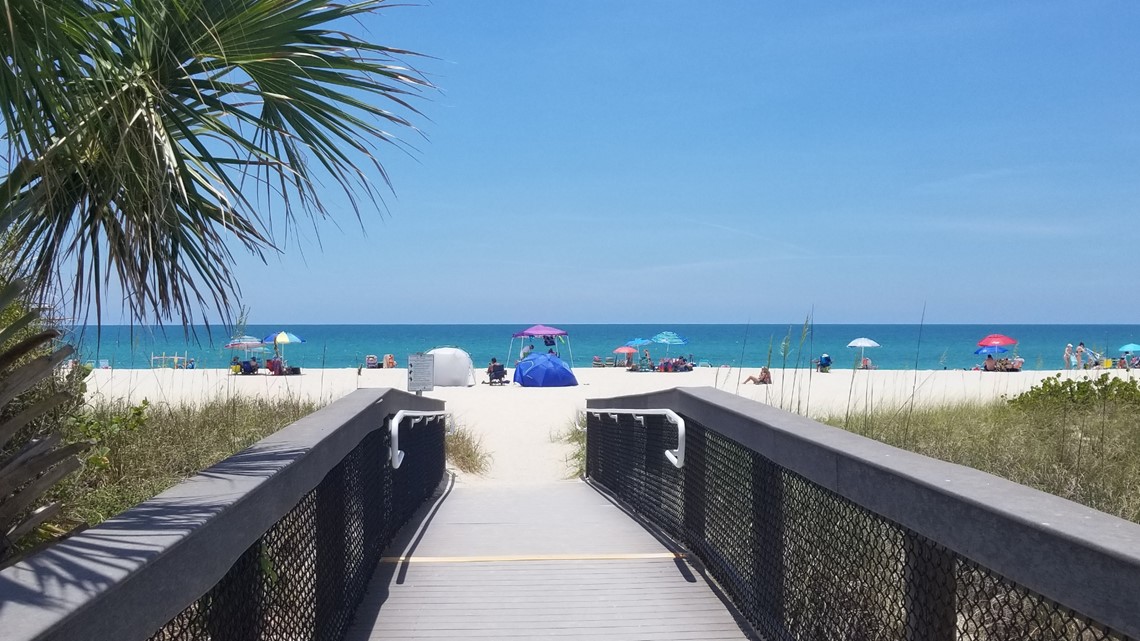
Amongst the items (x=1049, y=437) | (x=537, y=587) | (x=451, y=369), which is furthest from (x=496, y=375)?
(x=537, y=587)

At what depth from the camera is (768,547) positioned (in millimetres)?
3705

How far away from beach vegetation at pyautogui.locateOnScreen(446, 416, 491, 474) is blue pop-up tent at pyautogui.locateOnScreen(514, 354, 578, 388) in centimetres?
1480

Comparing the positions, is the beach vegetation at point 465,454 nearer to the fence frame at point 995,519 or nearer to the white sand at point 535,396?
the white sand at point 535,396

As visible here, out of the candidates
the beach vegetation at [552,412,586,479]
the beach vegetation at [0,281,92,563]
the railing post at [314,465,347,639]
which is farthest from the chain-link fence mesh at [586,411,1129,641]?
the beach vegetation at [552,412,586,479]

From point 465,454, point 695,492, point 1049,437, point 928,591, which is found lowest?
point 465,454

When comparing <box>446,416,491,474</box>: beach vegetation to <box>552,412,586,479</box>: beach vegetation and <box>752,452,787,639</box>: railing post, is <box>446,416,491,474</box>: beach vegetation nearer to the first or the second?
<box>552,412,586,479</box>: beach vegetation

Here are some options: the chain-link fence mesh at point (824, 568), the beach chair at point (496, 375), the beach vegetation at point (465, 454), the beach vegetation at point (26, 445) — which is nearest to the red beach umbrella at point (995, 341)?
the beach chair at point (496, 375)

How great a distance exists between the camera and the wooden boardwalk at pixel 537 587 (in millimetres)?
3805

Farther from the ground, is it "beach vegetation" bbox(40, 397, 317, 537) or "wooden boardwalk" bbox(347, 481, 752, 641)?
"beach vegetation" bbox(40, 397, 317, 537)

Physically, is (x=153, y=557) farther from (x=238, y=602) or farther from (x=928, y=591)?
(x=928, y=591)

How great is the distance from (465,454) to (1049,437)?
25.5 ft

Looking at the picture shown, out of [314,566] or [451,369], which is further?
[451,369]

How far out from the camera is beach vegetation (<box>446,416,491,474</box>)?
40.3 ft

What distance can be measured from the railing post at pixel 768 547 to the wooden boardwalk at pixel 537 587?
0.18 metres
